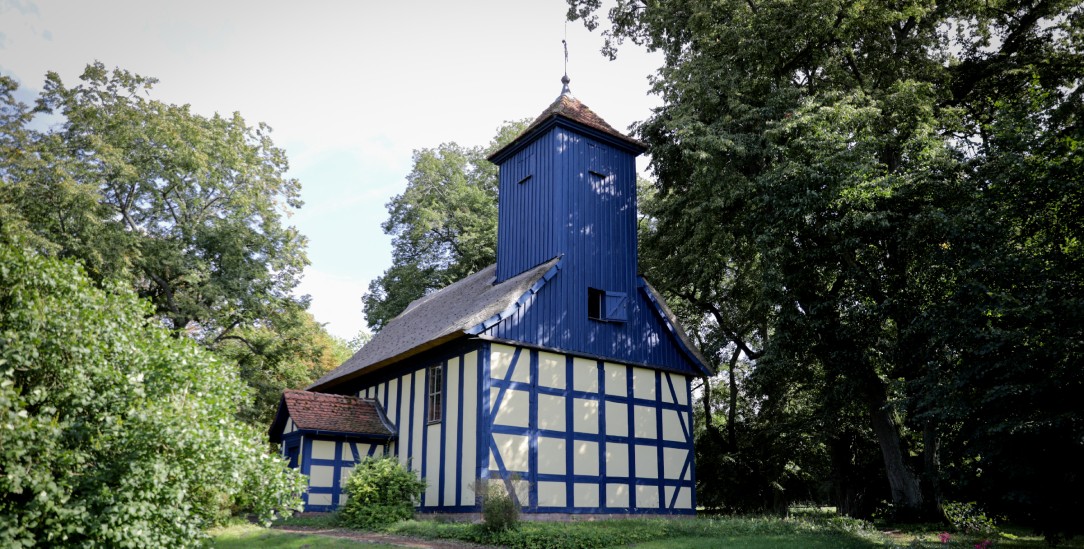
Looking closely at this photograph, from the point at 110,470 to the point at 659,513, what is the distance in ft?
45.5

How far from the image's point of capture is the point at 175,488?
321 inches

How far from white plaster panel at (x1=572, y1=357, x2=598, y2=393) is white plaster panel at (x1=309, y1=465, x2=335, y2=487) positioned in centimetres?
714

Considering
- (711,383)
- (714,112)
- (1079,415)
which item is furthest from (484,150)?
(1079,415)

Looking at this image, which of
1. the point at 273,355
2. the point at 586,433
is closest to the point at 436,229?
the point at 273,355

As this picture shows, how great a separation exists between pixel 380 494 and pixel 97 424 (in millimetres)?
9614

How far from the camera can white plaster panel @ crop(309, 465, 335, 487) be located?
62.9 ft

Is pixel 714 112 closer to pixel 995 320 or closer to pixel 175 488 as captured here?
pixel 995 320

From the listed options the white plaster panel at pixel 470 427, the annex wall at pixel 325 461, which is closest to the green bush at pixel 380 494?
the white plaster panel at pixel 470 427

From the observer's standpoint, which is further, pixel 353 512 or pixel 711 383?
pixel 711 383

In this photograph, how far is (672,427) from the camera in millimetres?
19719

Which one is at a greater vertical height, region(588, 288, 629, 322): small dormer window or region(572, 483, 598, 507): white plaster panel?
region(588, 288, 629, 322): small dormer window

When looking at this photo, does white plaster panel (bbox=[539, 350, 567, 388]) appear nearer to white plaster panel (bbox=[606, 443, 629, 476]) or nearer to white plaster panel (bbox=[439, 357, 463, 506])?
white plaster panel (bbox=[439, 357, 463, 506])

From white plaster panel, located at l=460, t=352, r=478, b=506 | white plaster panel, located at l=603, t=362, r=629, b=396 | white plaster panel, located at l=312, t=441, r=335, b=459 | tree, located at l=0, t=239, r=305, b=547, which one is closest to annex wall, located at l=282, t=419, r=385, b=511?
white plaster panel, located at l=312, t=441, r=335, b=459

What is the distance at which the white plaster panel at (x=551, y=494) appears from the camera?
54.3ft
